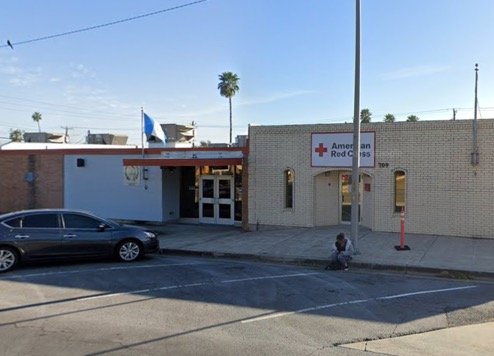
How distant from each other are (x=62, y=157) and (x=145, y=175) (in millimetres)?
4865

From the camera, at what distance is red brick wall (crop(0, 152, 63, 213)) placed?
83.5ft

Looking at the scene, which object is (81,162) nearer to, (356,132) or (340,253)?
(356,132)

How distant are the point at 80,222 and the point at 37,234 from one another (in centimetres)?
105

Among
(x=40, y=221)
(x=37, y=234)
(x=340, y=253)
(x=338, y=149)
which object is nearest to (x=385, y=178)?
(x=338, y=149)

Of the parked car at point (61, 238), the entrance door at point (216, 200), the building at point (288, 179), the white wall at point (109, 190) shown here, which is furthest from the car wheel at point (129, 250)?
the white wall at point (109, 190)

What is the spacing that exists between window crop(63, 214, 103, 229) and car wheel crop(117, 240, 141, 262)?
0.82 metres

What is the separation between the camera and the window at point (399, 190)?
18.1 meters

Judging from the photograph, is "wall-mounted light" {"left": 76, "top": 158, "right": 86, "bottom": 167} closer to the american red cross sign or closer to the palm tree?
the american red cross sign

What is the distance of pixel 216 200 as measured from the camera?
74.1ft

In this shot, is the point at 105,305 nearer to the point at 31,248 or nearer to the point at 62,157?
the point at 31,248

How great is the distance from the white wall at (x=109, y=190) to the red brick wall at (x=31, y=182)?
2.06 ft

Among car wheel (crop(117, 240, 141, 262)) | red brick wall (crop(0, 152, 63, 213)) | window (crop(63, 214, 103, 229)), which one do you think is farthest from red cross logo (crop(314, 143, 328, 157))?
red brick wall (crop(0, 152, 63, 213))

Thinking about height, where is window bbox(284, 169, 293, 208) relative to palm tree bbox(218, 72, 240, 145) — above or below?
below

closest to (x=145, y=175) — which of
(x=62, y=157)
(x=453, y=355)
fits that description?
(x=62, y=157)
